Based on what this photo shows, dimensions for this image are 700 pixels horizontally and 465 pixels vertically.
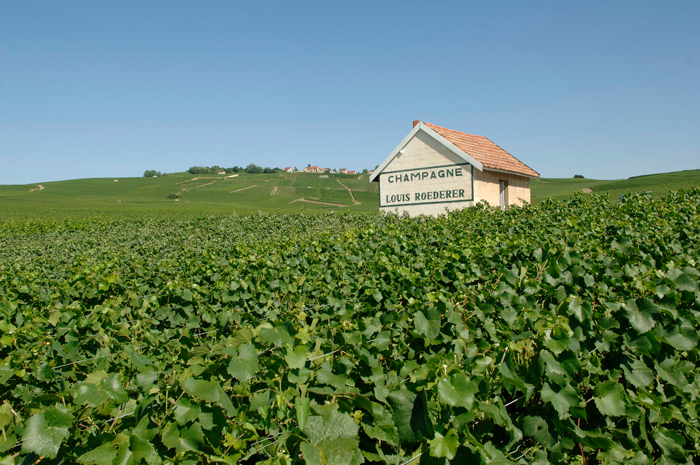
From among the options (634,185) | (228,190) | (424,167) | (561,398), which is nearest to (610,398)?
(561,398)

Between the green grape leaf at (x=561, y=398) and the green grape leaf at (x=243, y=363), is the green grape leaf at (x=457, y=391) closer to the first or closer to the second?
the green grape leaf at (x=561, y=398)

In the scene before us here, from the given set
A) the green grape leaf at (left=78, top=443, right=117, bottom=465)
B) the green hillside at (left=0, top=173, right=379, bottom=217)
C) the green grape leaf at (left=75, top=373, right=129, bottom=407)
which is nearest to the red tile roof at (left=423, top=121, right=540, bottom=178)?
the green grape leaf at (left=75, top=373, right=129, bottom=407)

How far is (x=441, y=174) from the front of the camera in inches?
762

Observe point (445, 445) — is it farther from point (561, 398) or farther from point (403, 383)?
point (561, 398)

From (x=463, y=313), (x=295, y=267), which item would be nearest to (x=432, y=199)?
(x=295, y=267)

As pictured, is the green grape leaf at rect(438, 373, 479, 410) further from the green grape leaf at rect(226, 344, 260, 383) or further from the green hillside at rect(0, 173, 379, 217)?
the green hillside at rect(0, 173, 379, 217)

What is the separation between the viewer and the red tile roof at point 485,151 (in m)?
19.1

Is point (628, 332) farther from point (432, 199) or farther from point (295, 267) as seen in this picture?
point (432, 199)

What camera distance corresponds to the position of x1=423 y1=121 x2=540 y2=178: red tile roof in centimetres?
1911

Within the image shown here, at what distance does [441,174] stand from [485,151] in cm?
355

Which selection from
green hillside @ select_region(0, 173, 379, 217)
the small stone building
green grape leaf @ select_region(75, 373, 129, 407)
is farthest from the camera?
green hillside @ select_region(0, 173, 379, 217)

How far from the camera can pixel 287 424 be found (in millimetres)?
1625

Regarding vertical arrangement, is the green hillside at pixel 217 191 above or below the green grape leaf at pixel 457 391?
above

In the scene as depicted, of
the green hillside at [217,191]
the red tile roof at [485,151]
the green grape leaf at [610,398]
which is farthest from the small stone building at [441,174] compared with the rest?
the green hillside at [217,191]
